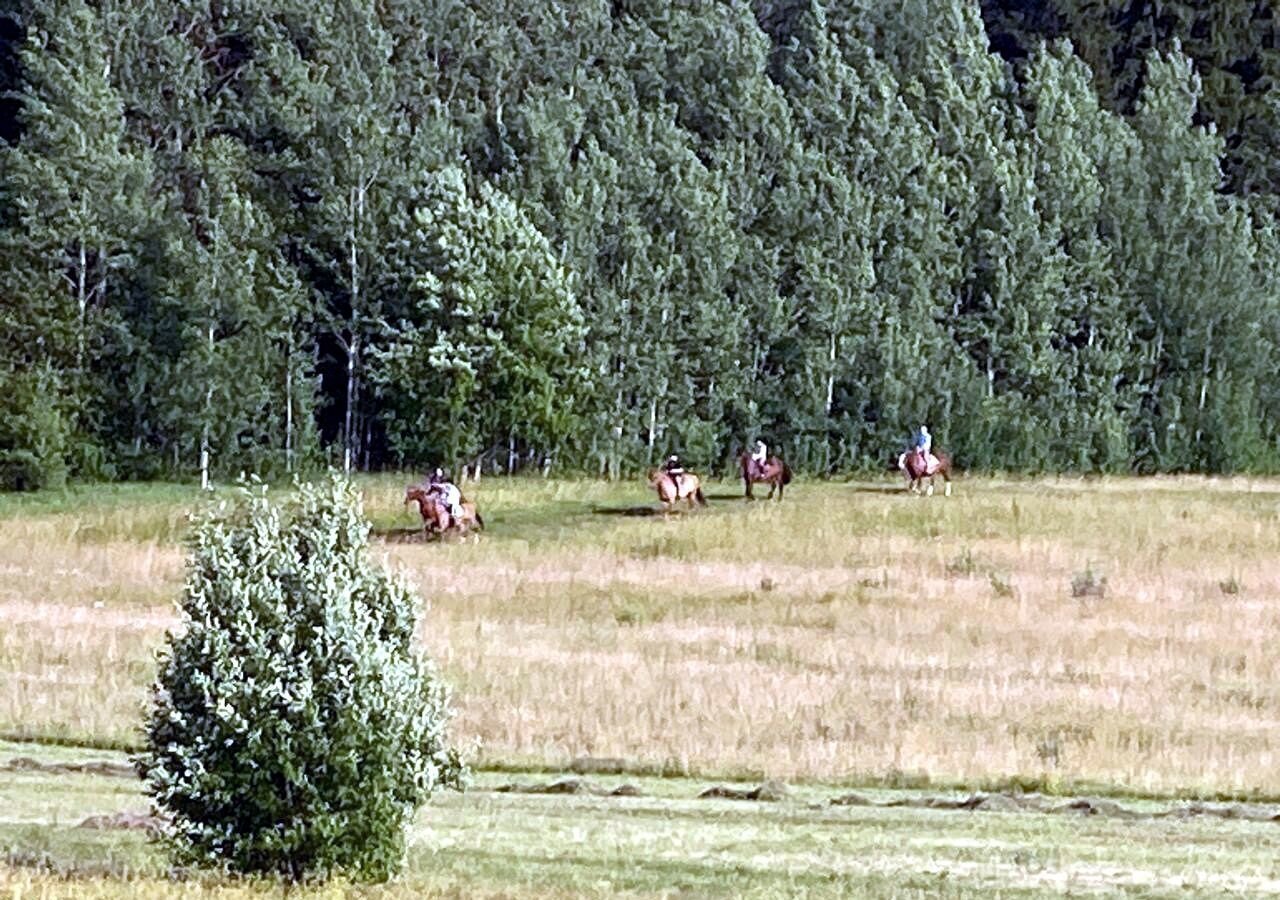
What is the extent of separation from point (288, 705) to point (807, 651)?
21775 mm

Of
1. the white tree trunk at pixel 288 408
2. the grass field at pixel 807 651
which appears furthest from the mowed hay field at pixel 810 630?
the white tree trunk at pixel 288 408

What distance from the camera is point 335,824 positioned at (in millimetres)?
14828

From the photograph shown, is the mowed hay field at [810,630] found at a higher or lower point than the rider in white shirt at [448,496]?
lower

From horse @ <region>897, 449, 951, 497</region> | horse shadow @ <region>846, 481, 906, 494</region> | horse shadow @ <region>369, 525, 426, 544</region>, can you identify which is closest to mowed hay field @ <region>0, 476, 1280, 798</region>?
horse shadow @ <region>369, 525, 426, 544</region>

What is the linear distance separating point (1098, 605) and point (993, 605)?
1752mm

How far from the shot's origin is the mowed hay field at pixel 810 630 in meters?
27.0

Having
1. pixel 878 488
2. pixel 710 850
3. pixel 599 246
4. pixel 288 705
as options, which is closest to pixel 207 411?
pixel 599 246

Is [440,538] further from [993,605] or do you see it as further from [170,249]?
[170,249]

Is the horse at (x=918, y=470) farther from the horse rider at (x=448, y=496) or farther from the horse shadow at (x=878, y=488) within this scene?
the horse rider at (x=448, y=496)

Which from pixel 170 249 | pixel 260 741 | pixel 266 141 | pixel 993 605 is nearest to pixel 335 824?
pixel 260 741

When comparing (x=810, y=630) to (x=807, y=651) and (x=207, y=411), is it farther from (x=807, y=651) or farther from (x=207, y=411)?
(x=207, y=411)

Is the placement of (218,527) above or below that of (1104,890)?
above

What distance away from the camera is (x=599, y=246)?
9019 centimetres

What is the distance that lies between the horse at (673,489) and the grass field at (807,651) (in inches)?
29.8
